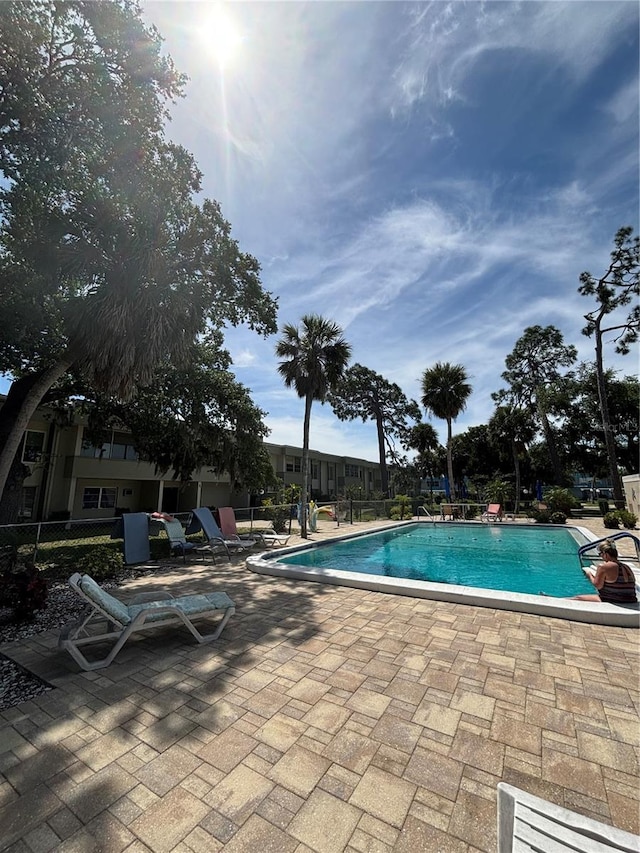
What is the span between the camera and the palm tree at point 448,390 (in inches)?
1057

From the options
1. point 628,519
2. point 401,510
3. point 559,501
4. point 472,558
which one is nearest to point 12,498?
point 472,558

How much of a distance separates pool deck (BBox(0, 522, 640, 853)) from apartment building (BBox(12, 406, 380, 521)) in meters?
15.2

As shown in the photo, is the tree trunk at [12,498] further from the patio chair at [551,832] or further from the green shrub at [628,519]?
the green shrub at [628,519]

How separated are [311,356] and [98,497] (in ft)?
53.9

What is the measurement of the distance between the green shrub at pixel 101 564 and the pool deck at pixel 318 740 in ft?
10.1

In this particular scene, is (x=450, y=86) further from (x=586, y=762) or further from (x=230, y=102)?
(x=586, y=762)

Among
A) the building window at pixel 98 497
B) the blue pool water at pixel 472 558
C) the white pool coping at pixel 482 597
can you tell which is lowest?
the blue pool water at pixel 472 558

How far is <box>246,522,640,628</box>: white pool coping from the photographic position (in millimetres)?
4863

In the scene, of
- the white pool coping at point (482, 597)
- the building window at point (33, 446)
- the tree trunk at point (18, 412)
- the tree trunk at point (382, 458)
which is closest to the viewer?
the white pool coping at point (482, 597)

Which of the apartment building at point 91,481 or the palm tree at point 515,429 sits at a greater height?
the palm tree at point 515,429

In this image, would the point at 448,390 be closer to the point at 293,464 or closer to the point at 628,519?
the point at 628,519

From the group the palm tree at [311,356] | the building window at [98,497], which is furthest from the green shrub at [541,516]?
the building window at [98,497]

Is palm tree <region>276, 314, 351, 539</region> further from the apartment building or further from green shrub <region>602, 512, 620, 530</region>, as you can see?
green shrub <region>602, 512, 620, 530</region>

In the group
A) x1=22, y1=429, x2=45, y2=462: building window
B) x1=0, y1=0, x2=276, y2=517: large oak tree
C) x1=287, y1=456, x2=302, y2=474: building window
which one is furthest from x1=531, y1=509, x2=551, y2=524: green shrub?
x1=22, y1=429, x2=45, y2=462: building window
